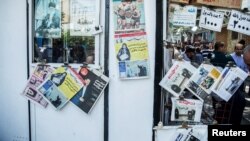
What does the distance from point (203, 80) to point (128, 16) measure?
0.96m

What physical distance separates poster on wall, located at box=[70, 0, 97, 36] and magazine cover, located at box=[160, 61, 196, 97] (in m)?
0.90

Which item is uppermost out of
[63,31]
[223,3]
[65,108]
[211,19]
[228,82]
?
[223,3]

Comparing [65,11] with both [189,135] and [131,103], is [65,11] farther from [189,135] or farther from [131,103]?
[189,135]

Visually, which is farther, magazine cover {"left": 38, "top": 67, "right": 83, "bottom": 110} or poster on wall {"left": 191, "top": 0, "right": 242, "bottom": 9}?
magazine cover {"left": 38, "top": 67, "right": 83, "bottom": 110}

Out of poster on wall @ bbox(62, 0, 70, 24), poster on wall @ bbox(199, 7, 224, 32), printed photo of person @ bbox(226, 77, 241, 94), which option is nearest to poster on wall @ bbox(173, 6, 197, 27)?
poster on wall @ bbox(199, 7, 224, 32)

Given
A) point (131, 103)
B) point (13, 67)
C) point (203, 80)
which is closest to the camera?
point (203, 80)

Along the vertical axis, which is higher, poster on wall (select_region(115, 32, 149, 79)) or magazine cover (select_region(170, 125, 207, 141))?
poster on wall (select_region(115, 32, 149, 79))

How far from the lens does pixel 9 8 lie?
13.9 ft

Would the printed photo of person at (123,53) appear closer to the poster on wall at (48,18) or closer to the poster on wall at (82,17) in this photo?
the poster on wall at (82,17)

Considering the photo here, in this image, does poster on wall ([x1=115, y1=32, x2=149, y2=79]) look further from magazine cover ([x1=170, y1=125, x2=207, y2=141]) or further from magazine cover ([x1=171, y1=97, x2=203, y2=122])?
magazine cover ([x1=170, y1=125, x2=207, y2=141])

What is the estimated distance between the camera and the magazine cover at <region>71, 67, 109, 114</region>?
3.82 m

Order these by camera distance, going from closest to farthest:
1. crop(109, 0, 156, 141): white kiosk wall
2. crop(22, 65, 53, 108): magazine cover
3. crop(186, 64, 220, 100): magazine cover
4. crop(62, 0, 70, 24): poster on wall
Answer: crop(186, 64, 220, 100): magazine cover → crop(109, 0, 156, 141): white kiosk wall → crop(62, 0, 70, 24): poster on wall → crop(22, 65, 53, 108): magazine cover

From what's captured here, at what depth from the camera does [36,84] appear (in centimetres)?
410

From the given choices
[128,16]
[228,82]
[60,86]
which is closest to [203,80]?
[228,82]
